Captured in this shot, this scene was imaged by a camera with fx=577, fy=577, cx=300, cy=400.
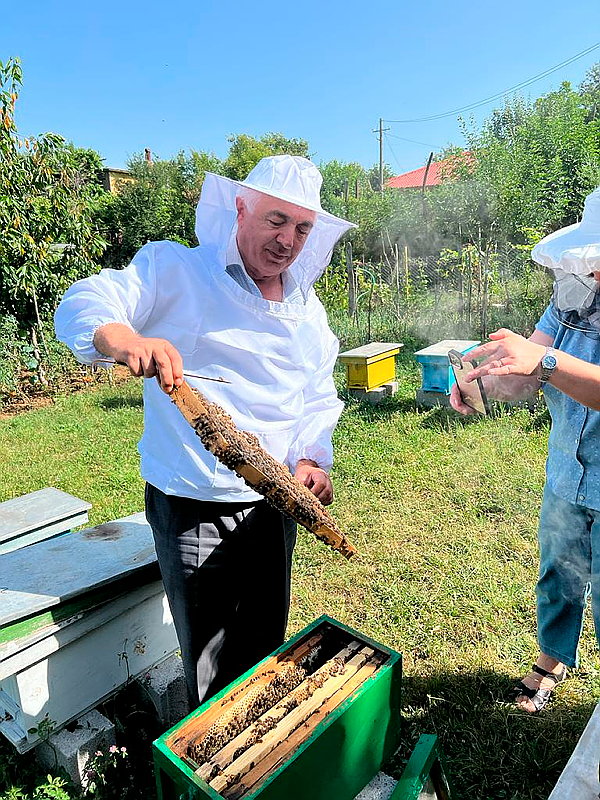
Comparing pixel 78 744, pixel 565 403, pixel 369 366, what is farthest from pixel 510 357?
pixel 369 366

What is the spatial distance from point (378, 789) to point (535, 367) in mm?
1214

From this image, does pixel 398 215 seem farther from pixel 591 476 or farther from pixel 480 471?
pixel 591 476

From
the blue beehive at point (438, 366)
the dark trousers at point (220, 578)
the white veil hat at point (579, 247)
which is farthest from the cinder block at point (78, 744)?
the blue beehive at point (438, 366)

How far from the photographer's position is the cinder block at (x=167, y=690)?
218 cm

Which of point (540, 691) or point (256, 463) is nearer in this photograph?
point (256, 463)

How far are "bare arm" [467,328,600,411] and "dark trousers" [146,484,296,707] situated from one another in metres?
0.81

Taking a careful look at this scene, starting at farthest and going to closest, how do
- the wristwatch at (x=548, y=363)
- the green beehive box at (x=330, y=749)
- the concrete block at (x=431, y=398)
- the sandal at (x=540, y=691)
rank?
1. the concrete block at (x=431, y=398)
2. the sandal at (x=540, y=691)
3. the wristwatch at (x=548, y=363)
4. the green beehive box at (x=330, y=749)

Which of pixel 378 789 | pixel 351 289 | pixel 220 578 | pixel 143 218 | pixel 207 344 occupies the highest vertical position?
pixel 143 218

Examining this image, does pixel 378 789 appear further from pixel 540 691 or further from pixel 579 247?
pixel 579 247

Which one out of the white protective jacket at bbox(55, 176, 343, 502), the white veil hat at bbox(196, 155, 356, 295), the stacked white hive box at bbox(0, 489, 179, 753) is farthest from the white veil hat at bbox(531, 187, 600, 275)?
the stacked white hive box at bbox(0, 489, 179, 753)

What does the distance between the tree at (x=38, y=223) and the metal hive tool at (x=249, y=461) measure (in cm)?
643

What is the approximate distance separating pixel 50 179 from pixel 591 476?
7.49 meters

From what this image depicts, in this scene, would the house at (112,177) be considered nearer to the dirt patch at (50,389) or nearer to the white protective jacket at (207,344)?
the dirt patch at (50,389)

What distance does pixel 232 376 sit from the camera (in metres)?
1.68
